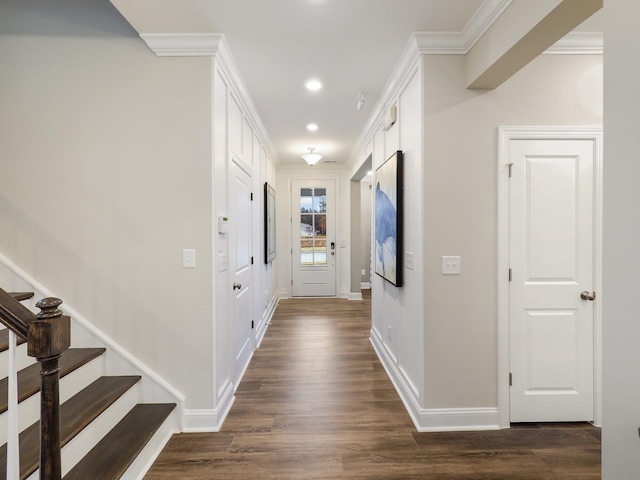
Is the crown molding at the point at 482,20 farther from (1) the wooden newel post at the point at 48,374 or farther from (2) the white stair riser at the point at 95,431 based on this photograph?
(2) the white stair riser at the point at 95,431

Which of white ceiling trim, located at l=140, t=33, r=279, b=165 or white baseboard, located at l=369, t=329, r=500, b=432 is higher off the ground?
white ceiling trim, located at l=140, t=33, r=279, b=165

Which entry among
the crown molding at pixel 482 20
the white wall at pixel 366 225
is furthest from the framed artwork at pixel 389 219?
the white wall at pixel 366 225

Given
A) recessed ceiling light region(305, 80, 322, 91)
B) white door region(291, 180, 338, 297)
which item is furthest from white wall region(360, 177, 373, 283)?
recessed ceiling light region(305, 80, 322, 91)

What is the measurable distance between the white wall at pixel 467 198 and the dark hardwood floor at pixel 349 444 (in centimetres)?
32

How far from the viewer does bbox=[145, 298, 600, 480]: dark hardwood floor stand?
186cm

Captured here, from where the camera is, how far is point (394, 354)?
3018 millimetres

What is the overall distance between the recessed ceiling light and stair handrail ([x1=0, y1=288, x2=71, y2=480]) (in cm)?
263

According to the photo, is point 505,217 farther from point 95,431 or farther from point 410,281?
point 95,431

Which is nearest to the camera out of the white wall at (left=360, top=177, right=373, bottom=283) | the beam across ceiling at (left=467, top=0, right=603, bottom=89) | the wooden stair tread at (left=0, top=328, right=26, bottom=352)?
the beam across ceiling at (left=467, top=0, right=603, bottom=89)

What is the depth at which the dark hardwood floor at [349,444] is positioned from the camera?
6.11 ft

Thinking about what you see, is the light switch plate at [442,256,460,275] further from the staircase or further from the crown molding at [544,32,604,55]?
the staircase

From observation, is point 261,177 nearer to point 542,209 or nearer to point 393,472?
point 542,209

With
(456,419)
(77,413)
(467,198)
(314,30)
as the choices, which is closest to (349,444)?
(456,419)

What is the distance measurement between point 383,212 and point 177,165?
197 cm
